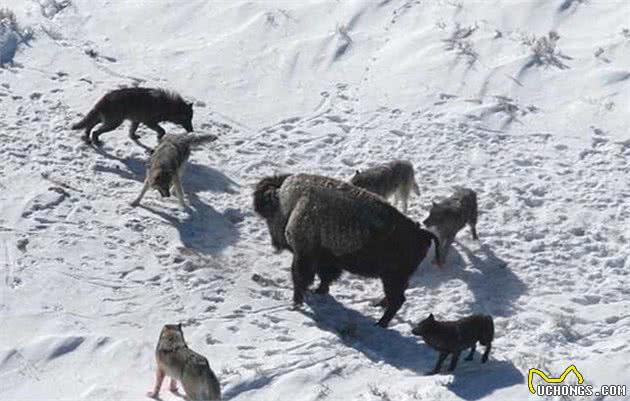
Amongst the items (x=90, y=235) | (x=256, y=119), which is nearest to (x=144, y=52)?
(x=256, y=119)

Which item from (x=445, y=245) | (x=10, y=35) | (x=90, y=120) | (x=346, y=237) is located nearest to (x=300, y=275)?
(x=346, y=237)

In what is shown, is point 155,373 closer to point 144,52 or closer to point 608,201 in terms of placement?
point 608,201

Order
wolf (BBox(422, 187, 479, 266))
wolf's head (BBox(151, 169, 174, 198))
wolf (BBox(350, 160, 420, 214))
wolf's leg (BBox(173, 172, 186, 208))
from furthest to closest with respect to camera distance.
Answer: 1. wolf's leg (BBox(173, 172, 186, 208))
2. wolf's head (BBox(151, 169, 174, 198))
3. wolf (BBox(350, 160, 420, 214))
4. wolf (BBox(422, 187, 479, 266))

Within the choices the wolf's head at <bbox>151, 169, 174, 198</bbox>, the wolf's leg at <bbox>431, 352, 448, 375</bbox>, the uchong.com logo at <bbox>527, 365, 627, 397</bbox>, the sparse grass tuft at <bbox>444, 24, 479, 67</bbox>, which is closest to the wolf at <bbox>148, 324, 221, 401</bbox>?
the wolf's leg at <bbox>431, 352, 448, 375</bbox>

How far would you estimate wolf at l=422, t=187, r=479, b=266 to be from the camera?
15.4 m

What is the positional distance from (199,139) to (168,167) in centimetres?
150

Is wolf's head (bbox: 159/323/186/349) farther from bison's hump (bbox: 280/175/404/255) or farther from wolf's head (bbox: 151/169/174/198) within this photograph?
wolf's head (bbox: 151/169/174/198)

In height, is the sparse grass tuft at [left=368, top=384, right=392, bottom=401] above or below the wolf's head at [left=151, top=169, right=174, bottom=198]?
below

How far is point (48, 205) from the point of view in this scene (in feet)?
53.5

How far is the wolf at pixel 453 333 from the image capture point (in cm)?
1292

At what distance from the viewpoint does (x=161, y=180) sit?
53.3 feet

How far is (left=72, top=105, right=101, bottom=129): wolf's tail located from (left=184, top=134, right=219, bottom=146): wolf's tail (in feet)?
4.80

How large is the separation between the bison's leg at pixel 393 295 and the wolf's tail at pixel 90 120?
584cm

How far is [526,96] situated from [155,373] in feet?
28.4
